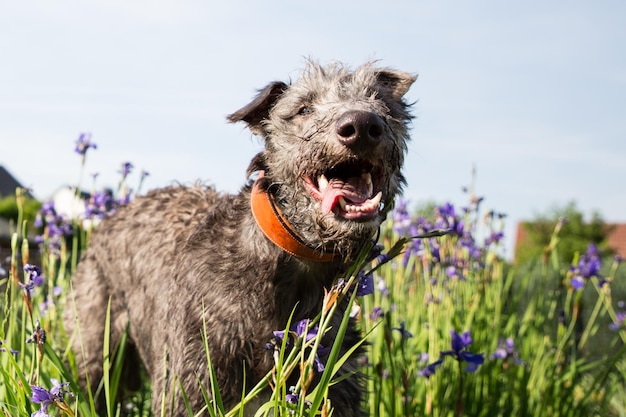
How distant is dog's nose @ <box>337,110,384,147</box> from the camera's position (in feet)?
8.54

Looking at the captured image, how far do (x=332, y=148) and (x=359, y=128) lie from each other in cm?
15

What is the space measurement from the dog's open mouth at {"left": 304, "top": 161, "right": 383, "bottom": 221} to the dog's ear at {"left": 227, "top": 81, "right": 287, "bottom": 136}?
1.77 ft

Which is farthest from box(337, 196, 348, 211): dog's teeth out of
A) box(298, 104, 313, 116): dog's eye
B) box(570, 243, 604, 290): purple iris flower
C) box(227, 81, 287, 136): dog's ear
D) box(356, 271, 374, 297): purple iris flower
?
box(570, 243, 604, 290): purple iris flower

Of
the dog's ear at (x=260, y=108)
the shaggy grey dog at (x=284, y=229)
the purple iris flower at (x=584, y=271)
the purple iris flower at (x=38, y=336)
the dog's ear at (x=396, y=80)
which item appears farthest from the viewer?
the purple iris flower at (x=584, y=271)

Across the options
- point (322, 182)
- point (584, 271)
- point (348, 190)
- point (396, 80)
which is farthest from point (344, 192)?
point (584, 271)

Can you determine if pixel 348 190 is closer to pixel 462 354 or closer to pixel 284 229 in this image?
pixel 284 229

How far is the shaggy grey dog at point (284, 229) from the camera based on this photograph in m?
2.71

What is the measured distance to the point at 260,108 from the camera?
3344 mm

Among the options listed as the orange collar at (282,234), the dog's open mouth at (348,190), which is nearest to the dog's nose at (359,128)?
the dog's open mouth at (348,190)

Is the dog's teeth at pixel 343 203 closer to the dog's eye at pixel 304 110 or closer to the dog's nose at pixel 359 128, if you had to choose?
the dog's nose at pixel 359 128

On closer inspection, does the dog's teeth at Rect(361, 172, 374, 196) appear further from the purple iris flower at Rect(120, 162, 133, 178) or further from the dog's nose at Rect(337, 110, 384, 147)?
the purple iris flower at Rect(120, 162, 133, 178)

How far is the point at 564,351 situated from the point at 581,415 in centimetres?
47

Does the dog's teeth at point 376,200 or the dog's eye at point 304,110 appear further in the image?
the dog's eye at point 304,110

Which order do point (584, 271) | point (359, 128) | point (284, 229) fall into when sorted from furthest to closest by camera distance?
point (584, 271) < point (284, 229) < point (359, 128)
